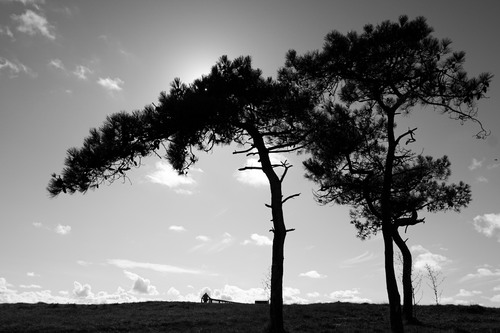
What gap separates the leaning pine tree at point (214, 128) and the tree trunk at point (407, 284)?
285 inches

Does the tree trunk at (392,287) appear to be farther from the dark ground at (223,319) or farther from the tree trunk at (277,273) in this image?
the tree trunk at (277,273)

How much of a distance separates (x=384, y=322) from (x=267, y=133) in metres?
9.59

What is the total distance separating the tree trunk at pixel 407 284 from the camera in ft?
53.0

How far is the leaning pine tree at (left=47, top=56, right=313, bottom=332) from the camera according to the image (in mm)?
11688

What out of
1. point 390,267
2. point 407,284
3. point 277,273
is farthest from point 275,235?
point 407,284

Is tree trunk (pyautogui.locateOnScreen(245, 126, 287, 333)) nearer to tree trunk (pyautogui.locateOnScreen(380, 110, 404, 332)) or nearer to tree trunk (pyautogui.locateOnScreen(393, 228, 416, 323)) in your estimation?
tree trunk (pyautogui.locateOnScreen(380, 110, 404, 332))

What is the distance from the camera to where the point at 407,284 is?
16.7 m

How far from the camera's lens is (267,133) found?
1406 centimetres

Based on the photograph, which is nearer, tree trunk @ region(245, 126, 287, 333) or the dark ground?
tree trunk @ region(245, 126, 287, 333)

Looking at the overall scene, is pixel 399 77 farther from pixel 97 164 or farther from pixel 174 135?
pixel 97 164

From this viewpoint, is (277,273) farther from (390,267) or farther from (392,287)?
(392,287)

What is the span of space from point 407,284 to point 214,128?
35.7ft

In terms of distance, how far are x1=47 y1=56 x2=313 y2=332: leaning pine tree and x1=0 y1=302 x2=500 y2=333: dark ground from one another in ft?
14.9

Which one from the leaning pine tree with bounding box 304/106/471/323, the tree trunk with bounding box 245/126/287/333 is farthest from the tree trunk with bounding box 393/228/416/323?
the tree trunk with bounding box 245/126/287/333
